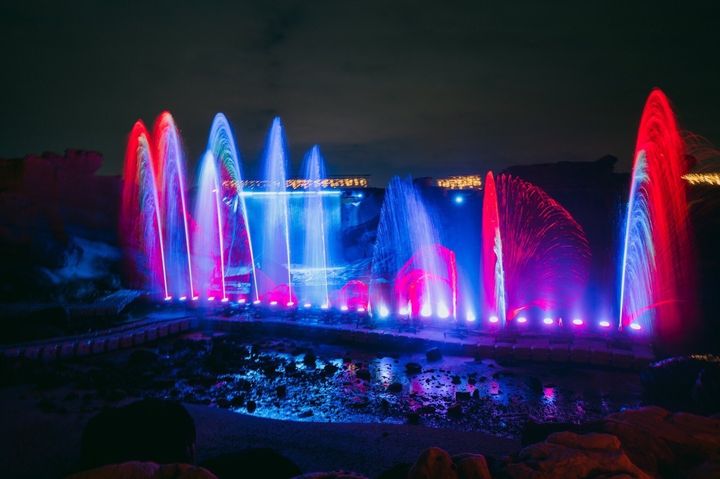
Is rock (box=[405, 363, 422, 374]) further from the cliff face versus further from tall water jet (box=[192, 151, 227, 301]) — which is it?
the cliff face

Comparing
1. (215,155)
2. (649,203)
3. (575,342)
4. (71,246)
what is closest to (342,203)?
(215,155)

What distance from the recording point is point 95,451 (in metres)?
Answer: 6.25

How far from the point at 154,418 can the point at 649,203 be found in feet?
66.6

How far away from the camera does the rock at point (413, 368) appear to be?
12.3 meters

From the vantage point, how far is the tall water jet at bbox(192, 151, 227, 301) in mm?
25125

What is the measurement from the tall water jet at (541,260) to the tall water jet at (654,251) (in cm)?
321

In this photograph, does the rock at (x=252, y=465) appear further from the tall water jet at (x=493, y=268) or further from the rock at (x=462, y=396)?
the tall water jet at (x=493, y=268)

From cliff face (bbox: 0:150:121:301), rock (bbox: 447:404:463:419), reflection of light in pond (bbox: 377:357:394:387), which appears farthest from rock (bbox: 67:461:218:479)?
cliff face (bbox: 0:150:121:301)

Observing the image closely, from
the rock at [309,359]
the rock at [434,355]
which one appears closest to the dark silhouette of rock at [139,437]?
the rock at [309,359]

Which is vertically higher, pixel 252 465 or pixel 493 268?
pixel 493 268

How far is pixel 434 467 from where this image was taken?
4789 mm

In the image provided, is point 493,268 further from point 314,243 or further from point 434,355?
point 314,243

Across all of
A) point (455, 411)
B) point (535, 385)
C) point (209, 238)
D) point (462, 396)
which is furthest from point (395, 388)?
point (209, 238)

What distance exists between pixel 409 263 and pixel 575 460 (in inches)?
1167
